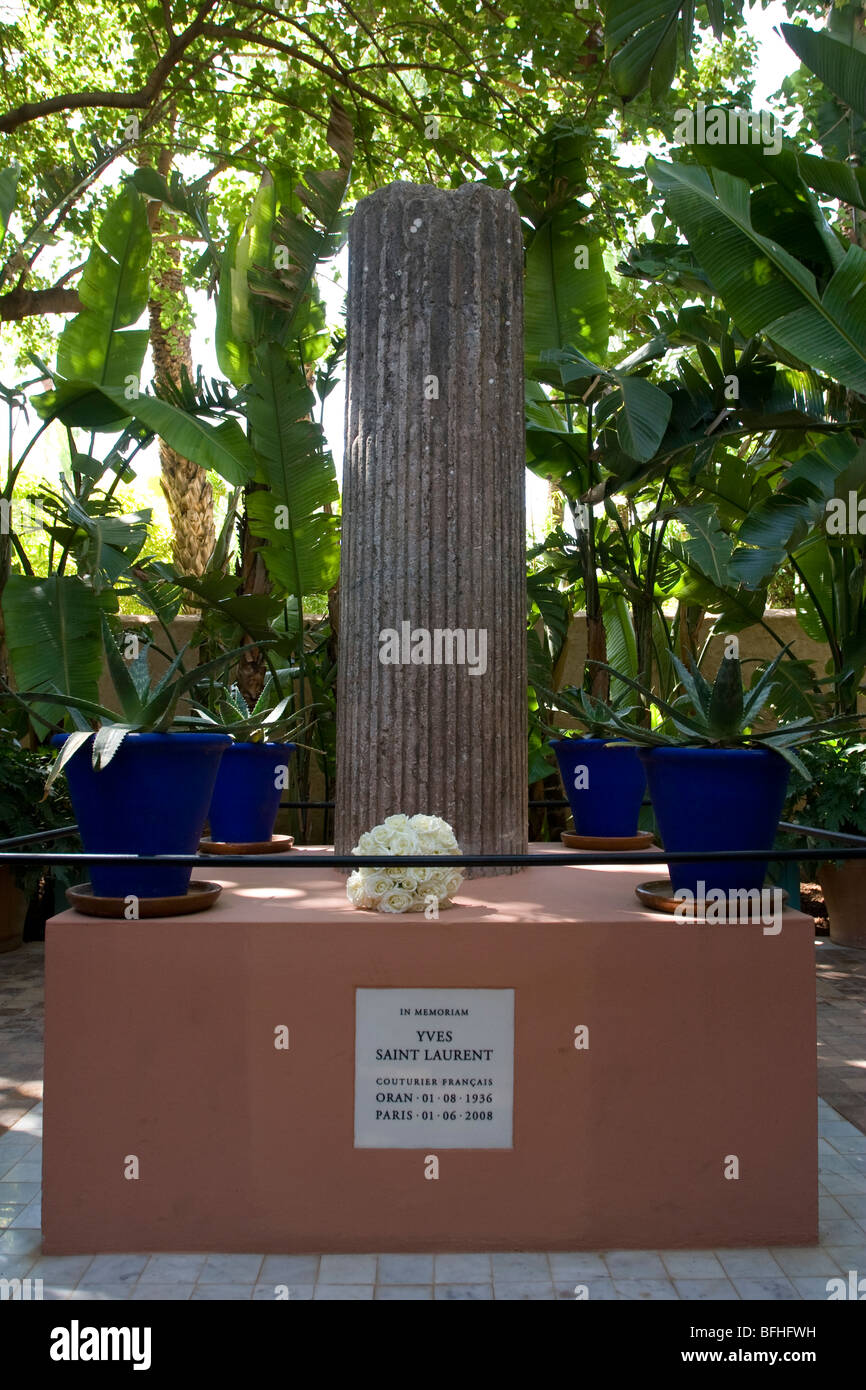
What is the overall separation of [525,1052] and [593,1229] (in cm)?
43

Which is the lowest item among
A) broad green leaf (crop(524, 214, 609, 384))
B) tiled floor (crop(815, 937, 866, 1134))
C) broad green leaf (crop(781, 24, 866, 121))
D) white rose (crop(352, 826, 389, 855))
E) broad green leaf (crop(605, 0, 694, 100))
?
tiled floor (crop(815, 937, 866, 1134))

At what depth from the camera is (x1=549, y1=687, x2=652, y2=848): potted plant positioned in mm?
4121

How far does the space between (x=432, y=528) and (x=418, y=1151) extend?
1.68m

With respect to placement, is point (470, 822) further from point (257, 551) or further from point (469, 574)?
point (257, 551)

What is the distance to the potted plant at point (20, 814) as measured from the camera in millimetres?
5758

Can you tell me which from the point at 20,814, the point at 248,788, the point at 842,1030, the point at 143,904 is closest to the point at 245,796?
the point at 248,788

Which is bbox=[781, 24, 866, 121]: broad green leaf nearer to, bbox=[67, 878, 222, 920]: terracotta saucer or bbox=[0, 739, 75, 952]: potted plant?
bbox=[67, 878, 222, 920]: terracotta saucer

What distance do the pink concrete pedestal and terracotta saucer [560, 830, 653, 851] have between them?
146 centimetres

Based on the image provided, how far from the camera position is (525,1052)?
103 inches

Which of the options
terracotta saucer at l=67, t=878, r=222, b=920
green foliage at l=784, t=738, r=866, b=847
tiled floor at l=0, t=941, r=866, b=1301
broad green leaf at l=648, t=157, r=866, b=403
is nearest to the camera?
tiled floor at l=0, t=941, r=866, b=1301

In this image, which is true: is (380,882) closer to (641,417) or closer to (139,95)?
(641,417)

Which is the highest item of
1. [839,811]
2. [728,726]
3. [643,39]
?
[643,39]

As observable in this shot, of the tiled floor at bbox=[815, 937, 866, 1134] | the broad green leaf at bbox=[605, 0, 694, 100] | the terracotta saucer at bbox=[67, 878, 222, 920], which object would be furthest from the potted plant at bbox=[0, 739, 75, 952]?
the broad green leaf at bbox=[605, 0, 694, 100]

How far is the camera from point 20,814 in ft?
19.0
